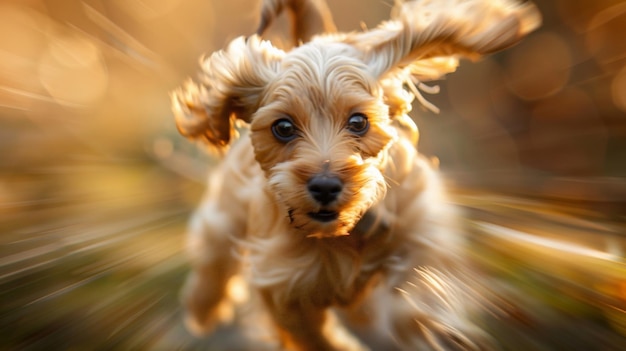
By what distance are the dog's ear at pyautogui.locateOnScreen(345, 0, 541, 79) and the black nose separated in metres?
0.45

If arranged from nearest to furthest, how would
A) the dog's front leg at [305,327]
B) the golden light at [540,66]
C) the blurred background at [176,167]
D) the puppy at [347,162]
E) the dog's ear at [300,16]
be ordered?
the puppy at [347,162] < the dog's front leg at [305,327] < the dog's ear at [300,16] < the blurred background at [176,167] < the golden light at [540,66]

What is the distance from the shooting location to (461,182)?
3.99 meters

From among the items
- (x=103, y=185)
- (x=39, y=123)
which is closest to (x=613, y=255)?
(x=103, y=185)

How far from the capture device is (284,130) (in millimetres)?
1874

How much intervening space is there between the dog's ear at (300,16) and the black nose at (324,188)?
34.1 inches

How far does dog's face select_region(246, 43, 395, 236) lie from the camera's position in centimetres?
175

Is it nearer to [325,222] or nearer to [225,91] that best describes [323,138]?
[325,222]

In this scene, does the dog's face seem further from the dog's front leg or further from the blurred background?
the blurred background

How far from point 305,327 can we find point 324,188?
0.78 metres

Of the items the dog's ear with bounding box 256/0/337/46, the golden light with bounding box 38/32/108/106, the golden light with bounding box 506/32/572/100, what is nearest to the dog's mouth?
the dog's ear with bounding box 256/0/337/46

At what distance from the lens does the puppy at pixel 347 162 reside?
1.82m

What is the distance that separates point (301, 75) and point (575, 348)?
1540 mm

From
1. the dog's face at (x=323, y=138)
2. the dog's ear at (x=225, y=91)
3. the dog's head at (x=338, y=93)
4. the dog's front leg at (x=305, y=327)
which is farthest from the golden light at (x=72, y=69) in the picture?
the dog's face at (x=323, y=138)

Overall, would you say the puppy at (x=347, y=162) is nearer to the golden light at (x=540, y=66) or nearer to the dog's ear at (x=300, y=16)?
the dog's ear at (x=300, y=16)
